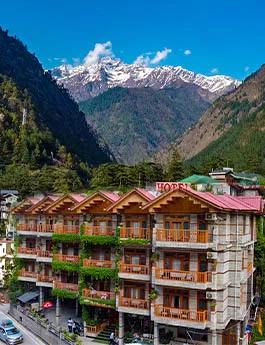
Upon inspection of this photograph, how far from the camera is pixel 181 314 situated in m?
35.1

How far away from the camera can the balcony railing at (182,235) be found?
34875 millimetres

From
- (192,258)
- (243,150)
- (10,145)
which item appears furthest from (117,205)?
(243,150)

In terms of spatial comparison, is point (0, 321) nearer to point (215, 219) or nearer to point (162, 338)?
point (162, 338)

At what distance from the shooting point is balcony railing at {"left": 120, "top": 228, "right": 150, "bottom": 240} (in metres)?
38.4

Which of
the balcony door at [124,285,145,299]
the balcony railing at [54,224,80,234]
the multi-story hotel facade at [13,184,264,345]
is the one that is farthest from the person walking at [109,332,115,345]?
the balcony railing at [54,224,80,234]

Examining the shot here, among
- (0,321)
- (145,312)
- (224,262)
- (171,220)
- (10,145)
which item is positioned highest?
(10,145)

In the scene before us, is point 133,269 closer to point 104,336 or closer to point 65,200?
point 104,336

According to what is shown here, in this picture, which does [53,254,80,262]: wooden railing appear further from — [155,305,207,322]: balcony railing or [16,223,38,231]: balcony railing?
[155,305,207,322]: balcony railing

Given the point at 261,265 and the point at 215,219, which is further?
the point at 261,265

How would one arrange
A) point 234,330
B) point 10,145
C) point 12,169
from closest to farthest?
1. point 234,330
2. point 12,169
3. point 10,145

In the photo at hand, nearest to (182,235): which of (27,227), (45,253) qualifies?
(45,253)

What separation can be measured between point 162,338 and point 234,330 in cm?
543

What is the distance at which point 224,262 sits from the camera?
3516cm

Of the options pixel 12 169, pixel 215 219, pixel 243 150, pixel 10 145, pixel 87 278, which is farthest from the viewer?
pixel 243 150
